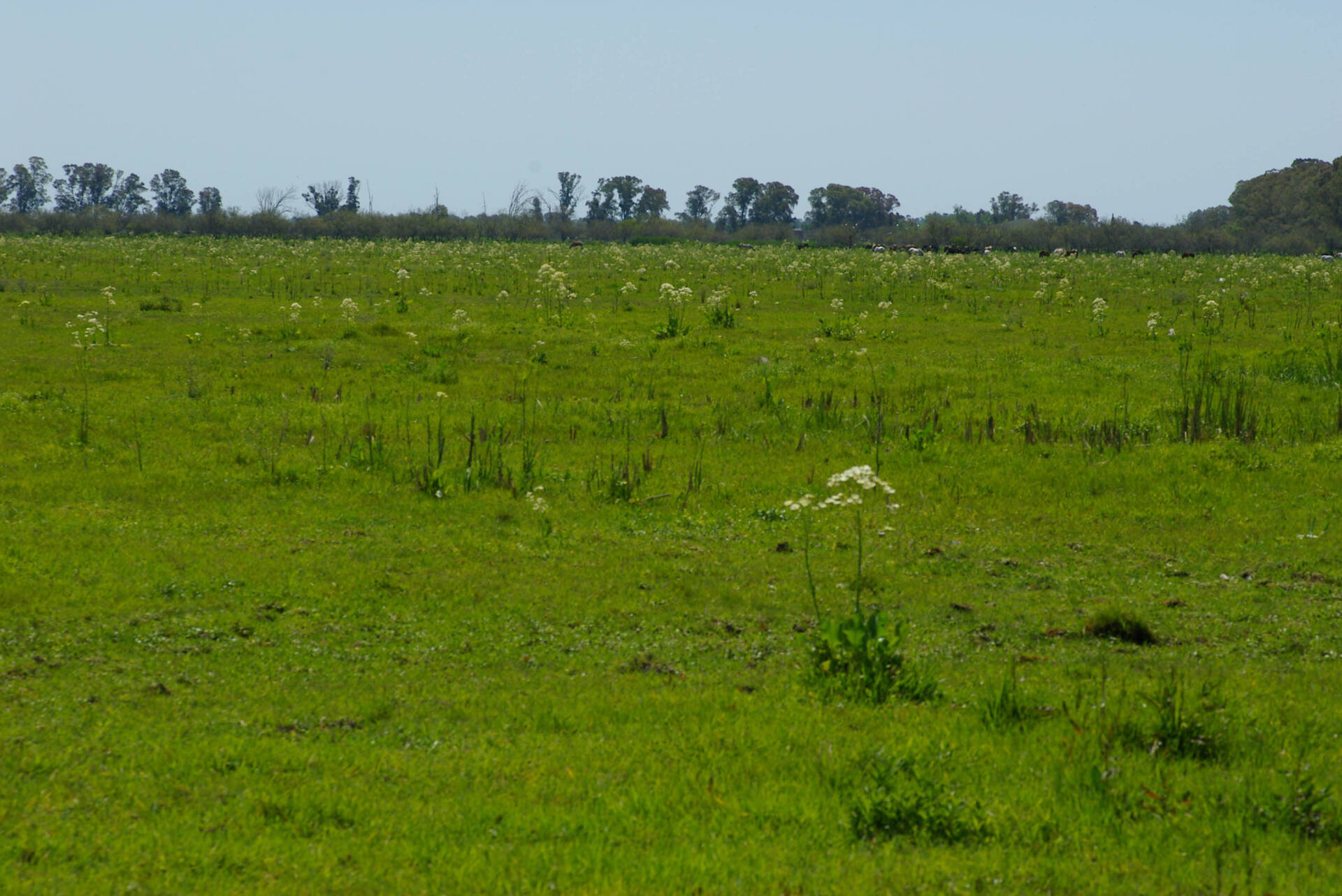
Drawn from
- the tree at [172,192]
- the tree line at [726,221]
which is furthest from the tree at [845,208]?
the tree at [172,192]

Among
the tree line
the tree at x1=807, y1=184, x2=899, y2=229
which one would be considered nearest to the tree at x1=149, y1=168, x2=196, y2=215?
the tree line

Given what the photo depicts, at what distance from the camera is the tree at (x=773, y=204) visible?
152 meters

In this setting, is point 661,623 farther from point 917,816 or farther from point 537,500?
point 917,816

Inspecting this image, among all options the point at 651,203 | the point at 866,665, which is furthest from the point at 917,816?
the point at 651,203

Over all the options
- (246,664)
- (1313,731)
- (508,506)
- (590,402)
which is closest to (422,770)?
(246,664)

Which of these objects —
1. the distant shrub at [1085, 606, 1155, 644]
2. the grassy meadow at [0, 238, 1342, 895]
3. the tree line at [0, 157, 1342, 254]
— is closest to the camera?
the grassy meadow at [0, 238, 1342, 895]

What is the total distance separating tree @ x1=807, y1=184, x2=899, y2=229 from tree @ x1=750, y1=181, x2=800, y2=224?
4.03 m

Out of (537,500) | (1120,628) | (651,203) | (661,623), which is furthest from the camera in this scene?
(651,203)

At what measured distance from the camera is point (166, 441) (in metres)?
14.4

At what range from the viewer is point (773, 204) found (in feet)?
499

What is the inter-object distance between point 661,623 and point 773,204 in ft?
486

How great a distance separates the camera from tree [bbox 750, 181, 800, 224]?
152m

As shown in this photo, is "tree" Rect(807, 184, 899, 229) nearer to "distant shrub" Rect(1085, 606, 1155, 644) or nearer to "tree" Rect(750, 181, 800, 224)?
"tree" Rect(750, 181, 800, 224)

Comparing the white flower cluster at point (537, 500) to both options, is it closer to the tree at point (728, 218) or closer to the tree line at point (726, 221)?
the tree line at point (726, 221)
